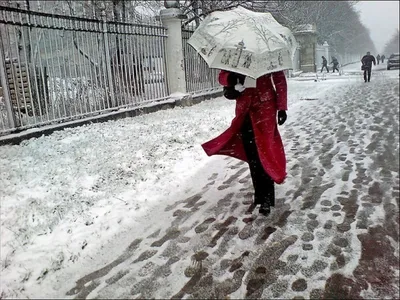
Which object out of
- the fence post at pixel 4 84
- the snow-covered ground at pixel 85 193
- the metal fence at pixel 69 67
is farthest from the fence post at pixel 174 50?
the fence post at pixel 4 84

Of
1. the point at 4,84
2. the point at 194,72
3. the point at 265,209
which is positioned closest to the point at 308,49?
the point at 194,72

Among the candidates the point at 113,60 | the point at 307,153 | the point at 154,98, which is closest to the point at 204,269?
the point at 307,153

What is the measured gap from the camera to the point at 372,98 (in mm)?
13992

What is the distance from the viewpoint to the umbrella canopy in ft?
11.4

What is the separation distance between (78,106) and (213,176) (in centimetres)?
394

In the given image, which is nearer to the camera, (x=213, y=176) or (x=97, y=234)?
(x=97, y=234)

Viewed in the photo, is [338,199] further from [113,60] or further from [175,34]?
[175,34]

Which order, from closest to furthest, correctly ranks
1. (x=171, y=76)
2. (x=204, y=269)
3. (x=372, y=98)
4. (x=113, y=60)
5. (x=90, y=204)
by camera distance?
(x=204, y=269)
(x=90, y=204)
(x=113, y=60)
(x=171, y=76)
(x=372, y=98)

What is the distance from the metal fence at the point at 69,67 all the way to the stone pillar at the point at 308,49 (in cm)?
3172

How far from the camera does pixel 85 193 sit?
460cm

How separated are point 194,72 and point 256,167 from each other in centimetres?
935

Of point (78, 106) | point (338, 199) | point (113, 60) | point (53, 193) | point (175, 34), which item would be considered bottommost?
point (338, 199)

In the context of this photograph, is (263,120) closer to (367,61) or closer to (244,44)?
(244,44)

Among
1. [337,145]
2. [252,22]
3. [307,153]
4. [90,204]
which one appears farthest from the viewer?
[337,145]
